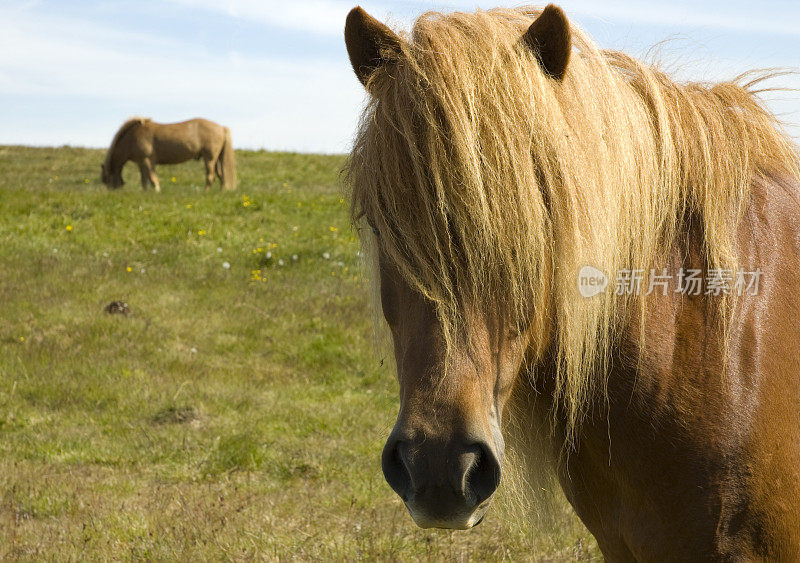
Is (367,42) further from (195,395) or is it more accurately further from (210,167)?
(210,167)

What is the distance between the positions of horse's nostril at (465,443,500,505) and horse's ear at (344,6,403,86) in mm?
1030

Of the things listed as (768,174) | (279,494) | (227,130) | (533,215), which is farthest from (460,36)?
(227,130)

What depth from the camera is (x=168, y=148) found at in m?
21.8

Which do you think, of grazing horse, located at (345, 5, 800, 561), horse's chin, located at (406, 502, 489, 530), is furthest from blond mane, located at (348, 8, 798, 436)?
horse's chin, located at (406, 502, 489, 530)

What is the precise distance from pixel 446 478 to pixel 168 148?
72.1 feet

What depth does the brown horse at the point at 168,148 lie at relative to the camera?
2022 cm

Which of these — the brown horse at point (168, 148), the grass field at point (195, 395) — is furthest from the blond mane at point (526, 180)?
the brown horse at point (168, 148)

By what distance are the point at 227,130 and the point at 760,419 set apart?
2178cm

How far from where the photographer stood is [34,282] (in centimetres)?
950

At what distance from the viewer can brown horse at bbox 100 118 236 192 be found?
2022 cm

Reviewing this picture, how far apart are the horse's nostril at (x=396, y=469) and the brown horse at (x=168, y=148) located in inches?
755

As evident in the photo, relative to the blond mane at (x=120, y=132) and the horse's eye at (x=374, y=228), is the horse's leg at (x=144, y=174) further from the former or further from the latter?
the horse's eye at (x=374, y=228)

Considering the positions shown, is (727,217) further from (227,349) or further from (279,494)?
(227,349)

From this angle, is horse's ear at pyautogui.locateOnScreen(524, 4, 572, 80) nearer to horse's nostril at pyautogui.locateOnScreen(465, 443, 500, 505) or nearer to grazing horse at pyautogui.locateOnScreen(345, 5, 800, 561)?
grazing horse at pyautogui.locateOnScreen(345, 5, 800, 561)
